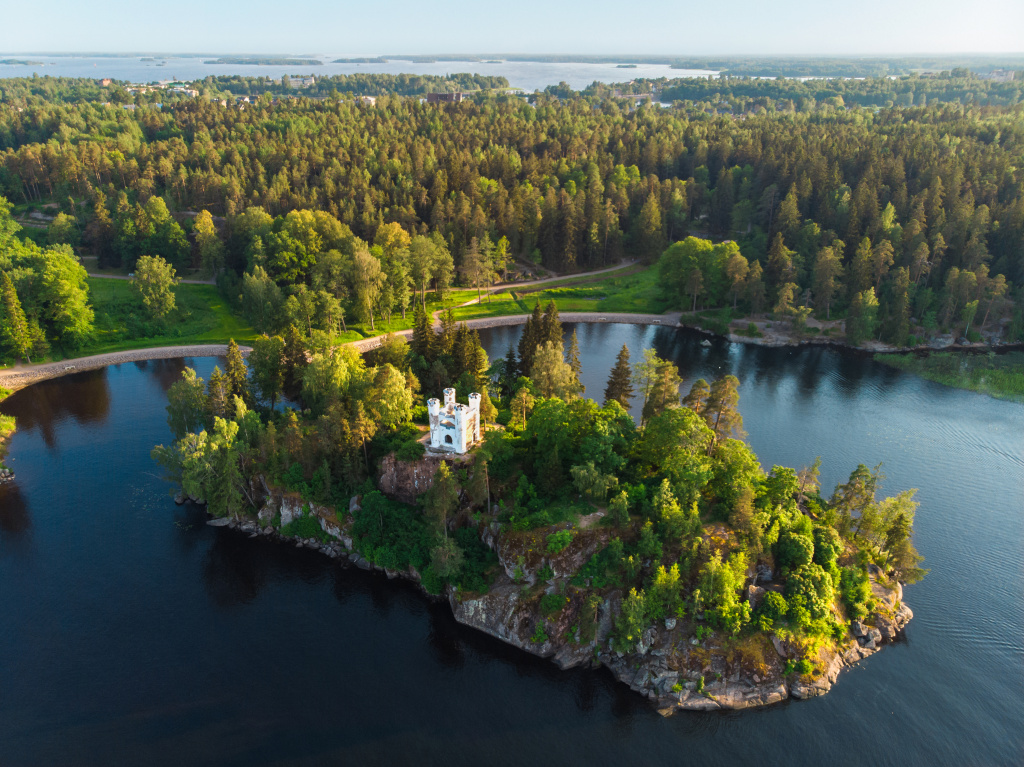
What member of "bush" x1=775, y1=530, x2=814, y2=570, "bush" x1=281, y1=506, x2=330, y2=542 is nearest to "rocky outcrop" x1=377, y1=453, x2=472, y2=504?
"bush" x1=281, y1=506, x2=330, y2=542

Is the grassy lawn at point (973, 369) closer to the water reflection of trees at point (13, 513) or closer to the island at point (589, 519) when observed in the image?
the island at point (589, 519)

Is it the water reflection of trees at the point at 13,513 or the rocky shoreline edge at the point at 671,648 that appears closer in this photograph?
the rocky shoreline edge at the point at 671,648

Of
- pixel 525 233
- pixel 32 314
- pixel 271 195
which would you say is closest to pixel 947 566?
pixel 525 233

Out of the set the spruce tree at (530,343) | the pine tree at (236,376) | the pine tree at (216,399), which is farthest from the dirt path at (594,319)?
the pine tree at (216,399)

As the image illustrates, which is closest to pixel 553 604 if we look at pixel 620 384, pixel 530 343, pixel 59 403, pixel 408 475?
pixel 408 475

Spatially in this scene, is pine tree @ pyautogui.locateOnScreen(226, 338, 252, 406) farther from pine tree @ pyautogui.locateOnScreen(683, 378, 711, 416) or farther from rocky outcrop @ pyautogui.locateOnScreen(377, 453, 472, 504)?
pine tree @ pyautogui.locateOnScreen(683, 378, 711, 416)

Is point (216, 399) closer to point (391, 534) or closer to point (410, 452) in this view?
point (410, 452)

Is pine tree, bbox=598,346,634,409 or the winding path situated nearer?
pine tree, bbox=598,346,634,409
